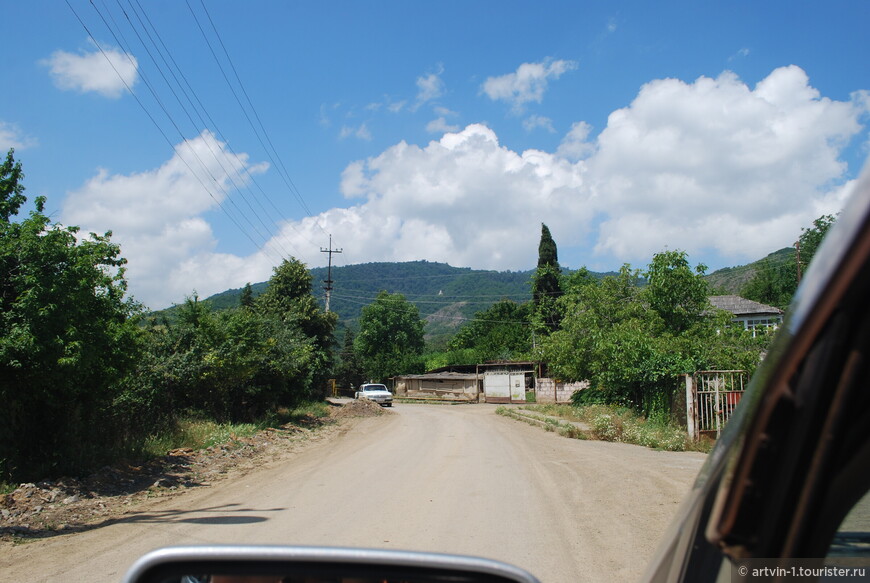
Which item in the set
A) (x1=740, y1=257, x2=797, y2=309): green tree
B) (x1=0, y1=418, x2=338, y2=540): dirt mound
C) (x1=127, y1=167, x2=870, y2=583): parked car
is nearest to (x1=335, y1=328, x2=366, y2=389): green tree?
(x1=740, y1=257, x2=797, y2=309): green tree

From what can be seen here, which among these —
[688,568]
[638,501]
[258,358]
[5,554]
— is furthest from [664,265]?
[688,568]

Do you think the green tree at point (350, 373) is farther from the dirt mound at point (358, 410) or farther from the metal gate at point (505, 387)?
the dirt mound at point (358, 410)

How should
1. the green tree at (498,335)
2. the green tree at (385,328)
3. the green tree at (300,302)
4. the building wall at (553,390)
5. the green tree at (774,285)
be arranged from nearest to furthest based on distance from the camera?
the green tree at (300,302), the building wall at (553,390), the green tree at (774,285), the green tree at (498,335), the green tree at (385,328)

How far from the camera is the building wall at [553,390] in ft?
156

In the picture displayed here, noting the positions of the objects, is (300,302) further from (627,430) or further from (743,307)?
(743,307)

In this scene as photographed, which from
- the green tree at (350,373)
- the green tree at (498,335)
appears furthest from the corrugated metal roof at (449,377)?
the green tree at (350,373)

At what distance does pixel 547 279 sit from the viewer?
66.5 metres

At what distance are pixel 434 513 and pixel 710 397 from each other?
37.4 feet

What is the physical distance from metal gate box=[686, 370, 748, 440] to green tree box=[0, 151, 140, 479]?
47.5ft

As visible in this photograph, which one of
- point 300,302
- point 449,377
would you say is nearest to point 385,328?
point 449,377

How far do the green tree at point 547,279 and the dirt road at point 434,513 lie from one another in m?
50.2

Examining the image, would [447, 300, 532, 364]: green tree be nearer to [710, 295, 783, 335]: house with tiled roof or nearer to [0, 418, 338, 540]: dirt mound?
[710, 295, 783, 335]: house with tiled roof

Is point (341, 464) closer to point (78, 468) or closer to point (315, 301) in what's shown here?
point (78, 468)

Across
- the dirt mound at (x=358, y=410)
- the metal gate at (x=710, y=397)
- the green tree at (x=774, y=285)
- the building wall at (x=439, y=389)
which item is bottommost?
the building wall at (x=439, y=389)
